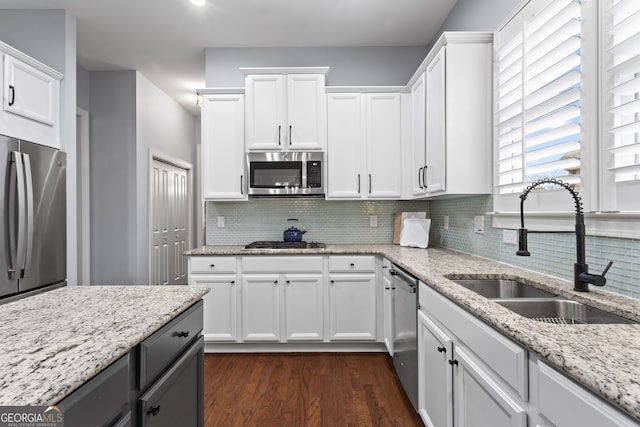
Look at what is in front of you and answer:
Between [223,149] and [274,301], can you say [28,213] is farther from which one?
[274,301]

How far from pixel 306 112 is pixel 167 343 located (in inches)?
98.2

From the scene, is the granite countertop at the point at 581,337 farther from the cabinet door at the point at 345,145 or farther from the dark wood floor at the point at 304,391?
the cabinet door at the point at 345,145

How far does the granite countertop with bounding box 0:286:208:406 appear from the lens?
0.67 metres

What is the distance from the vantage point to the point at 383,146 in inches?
128

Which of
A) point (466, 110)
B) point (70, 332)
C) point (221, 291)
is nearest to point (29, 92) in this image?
point (221, 291)

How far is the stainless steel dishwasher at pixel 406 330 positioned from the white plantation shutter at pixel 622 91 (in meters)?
1.05

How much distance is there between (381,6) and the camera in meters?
2.85

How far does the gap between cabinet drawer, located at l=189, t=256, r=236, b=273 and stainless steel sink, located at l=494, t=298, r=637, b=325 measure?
216cm

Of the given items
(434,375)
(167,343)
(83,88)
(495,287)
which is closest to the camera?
(167,343)

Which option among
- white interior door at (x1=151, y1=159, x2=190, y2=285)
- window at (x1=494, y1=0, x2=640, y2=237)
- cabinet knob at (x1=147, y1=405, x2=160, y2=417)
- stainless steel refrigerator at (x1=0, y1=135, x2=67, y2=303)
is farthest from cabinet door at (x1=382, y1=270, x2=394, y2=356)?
white interior door at (x1=151, y1=159, x2=190, y2=285)

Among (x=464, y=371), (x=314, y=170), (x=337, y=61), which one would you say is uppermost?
(x=337, y=61)

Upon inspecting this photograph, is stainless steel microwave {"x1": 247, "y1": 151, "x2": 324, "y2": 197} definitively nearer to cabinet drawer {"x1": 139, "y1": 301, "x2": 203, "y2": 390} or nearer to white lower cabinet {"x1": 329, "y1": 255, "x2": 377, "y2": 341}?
white lower cabinet {"x1": 329, "y1": 255, "x2": 377, "y2": 341}

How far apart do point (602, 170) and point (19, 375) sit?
6.31 ft

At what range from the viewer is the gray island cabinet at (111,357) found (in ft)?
2.29
